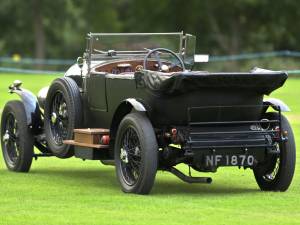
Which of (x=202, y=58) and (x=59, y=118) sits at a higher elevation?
(x=202, y=58)

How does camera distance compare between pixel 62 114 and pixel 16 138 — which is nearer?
pixel 62 114

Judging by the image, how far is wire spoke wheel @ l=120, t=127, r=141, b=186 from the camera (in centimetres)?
1044

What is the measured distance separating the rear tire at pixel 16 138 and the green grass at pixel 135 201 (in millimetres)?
178

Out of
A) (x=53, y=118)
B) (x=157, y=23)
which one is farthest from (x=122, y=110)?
(x=157, y=23)

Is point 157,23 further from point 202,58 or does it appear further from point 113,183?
point 113,183

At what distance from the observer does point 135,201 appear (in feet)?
32.2

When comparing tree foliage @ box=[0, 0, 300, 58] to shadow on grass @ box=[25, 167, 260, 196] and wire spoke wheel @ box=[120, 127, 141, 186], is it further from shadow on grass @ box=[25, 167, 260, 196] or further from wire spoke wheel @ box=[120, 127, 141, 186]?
wire spoke wheel @ box=[120, 127, 141, 186]

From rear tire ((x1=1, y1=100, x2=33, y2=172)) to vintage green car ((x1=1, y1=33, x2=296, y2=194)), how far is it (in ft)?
2.50

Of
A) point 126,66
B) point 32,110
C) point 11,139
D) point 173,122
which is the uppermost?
point 126,66

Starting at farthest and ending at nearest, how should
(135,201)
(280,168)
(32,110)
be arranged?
(32,110), (280,168), (135,201)

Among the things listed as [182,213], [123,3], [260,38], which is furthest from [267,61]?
[182,213]

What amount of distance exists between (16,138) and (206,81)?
3.63 meters

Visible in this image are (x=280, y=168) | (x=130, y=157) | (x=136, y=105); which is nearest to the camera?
(x=136, y=105)

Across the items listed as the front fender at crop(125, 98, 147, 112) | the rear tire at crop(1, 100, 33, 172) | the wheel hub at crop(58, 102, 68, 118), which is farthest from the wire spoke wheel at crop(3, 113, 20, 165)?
the front fender at crop(125, 98, 147, 112)
